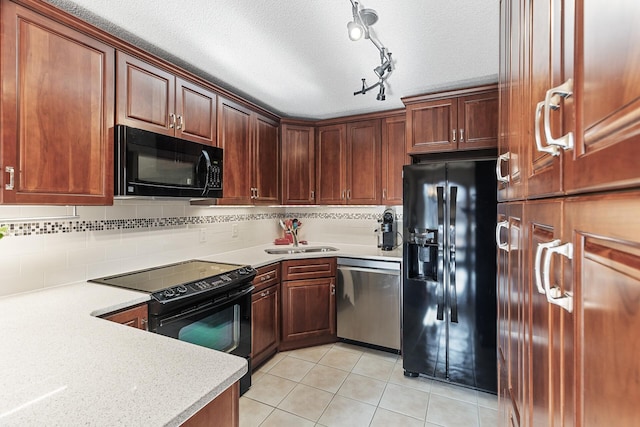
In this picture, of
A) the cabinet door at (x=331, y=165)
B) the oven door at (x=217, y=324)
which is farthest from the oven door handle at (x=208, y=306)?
the cabinet door at (x=331, y=165)

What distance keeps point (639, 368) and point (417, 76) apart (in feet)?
7.74

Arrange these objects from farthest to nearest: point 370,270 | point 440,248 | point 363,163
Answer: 1. point 363,163
2. point 370,270
3. point 440,248

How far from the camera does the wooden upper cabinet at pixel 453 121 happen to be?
2480 mm

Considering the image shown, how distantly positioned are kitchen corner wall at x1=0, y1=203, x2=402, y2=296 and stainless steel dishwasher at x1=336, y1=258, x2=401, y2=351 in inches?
25.7

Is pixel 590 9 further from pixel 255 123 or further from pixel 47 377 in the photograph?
pixel 255 123

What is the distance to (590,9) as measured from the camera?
409mm

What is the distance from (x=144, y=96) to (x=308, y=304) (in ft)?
6.98

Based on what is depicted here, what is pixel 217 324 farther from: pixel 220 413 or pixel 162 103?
pixel 162 103

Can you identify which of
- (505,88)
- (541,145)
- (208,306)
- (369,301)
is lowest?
(369,301)

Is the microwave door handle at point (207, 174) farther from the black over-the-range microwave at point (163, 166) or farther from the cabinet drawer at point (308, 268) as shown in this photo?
the cabinet drawer at point (308, 268)

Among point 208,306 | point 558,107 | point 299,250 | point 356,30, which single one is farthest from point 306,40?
point 299,250

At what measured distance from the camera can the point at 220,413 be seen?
875 mm

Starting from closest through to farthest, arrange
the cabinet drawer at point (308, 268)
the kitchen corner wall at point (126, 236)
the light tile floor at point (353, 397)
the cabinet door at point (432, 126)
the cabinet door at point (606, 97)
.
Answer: the cabinet door at point (606, 97) < the kitchen corner wall at point (126, 236) < the light tile floor at point (353, 397) < the cabinet door at point (432, 126) < the cabinet drawer at point (308, 268)

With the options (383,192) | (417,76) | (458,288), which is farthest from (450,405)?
(417,76)
